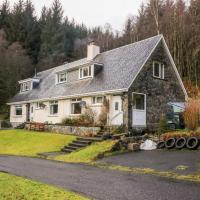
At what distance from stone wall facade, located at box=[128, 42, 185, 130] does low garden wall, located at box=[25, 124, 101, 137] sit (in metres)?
2.74

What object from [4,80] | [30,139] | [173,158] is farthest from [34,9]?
[173,158]

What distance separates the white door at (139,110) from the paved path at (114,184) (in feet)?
38.1

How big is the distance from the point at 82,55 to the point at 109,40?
19.5 ft

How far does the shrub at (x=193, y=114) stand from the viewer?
2092cm

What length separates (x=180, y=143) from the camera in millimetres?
18438

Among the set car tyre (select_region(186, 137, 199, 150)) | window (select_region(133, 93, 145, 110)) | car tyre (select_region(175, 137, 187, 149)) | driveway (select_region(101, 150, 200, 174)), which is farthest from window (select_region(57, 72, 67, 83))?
car tyre (select_region(186, 137, 199, 150))

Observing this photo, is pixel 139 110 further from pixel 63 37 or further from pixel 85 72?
pixel 63 37

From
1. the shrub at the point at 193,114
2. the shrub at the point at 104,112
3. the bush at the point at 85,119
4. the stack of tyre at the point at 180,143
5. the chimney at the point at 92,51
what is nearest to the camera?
the stack of tyre at the point at 180,143

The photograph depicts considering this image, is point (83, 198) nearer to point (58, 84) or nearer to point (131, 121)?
point (131, 121)

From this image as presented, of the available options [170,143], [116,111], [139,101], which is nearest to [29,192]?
[170,143]

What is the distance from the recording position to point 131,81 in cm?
2433

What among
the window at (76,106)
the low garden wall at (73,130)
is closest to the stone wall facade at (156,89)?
the low garden wall at (73,130)

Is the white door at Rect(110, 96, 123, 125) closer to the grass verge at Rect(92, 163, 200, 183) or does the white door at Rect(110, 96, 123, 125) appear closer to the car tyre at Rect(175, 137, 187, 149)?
the car tyre at Rect(175, 137, 187, 149)

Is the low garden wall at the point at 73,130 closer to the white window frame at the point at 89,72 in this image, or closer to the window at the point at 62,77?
the white window frame at the point at 89,72
